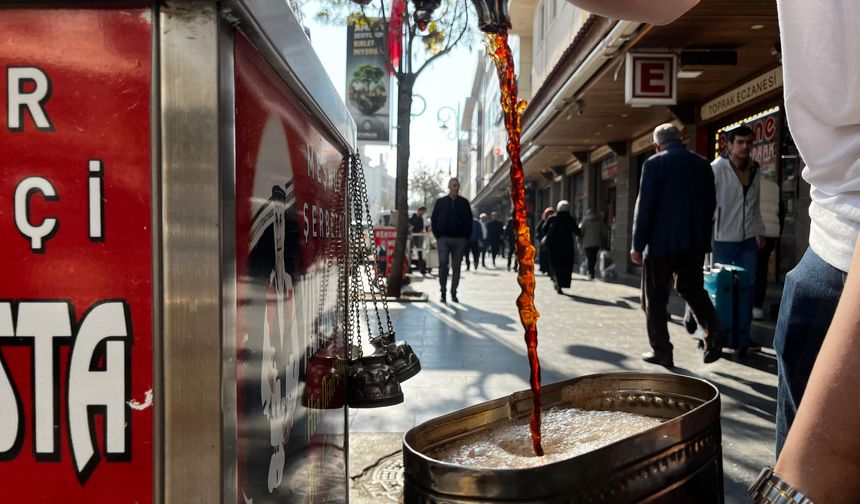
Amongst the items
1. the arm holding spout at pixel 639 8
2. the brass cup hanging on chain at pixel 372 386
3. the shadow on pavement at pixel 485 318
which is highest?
the arm holding spout at pixel 639 8

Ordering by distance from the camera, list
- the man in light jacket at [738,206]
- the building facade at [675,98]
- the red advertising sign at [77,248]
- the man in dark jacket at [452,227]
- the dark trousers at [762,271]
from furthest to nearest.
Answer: the man in dark jacket at [452,227] < the building facade at [675,98] < the dark trousers at [762,271] < the man in light jacket at [738,206] < the red advertising sign at [77,248]

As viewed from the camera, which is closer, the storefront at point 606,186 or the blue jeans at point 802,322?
the blue jeans at point 802,322

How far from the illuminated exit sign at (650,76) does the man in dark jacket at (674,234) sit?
11.4ft

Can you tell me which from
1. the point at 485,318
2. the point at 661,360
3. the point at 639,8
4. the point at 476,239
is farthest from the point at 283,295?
the point at 476,239

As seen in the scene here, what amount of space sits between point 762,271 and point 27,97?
807cm

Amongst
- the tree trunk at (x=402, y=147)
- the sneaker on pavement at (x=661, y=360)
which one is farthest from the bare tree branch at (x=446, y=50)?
the sneaker on pavement at (x=661, y=360)

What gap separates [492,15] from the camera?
3.85ft

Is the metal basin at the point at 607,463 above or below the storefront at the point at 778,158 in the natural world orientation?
below

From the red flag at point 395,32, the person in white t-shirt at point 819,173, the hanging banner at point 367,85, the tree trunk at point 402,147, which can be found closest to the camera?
the person in white t-shirt at point 819,173

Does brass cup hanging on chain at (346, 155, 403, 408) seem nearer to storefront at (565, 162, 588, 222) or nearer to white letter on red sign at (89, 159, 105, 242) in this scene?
white letter on red sign at (89, 159, 105, 242)

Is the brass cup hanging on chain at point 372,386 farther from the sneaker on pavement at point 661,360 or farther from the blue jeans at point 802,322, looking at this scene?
the sneaker on pavement at point 661,360

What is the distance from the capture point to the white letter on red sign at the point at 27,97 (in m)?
0.74

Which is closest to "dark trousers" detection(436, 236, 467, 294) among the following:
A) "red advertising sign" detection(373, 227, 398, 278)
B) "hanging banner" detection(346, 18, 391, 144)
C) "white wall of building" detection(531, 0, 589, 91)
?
"red advertising sign" detection(373, 227, 398, 278)

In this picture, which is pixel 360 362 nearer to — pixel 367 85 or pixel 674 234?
pixel 674 234
